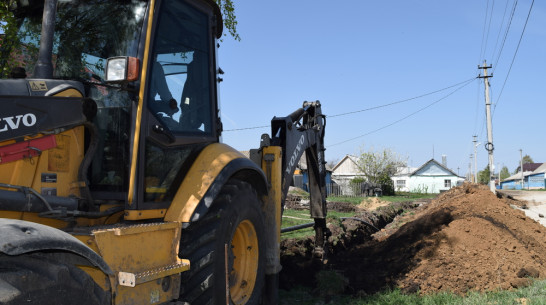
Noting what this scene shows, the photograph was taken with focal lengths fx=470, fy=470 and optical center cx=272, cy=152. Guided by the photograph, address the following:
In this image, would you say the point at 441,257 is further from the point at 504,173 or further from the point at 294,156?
the point at 504,173

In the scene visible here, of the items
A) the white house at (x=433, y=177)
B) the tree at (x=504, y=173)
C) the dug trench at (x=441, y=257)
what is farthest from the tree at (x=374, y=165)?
the tree at (x=504, y=173)

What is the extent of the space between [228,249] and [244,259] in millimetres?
600

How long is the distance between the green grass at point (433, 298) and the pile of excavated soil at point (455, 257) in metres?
0.27

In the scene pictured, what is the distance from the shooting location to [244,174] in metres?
4.73

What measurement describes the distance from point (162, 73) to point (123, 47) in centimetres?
36

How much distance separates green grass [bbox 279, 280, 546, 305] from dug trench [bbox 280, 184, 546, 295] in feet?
0.73

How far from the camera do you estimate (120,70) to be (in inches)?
128

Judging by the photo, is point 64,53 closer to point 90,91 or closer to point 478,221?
point 90,91

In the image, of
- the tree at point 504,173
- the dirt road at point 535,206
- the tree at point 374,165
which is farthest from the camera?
the tree at point 504,173

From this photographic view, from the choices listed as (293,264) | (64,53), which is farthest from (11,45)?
(293,264)

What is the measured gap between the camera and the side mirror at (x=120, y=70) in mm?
3248

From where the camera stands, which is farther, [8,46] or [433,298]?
[433,298]

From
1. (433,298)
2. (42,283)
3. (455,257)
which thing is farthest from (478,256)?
(42,283)

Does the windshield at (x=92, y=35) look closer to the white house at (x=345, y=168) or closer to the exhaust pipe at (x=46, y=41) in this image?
the exhaust pipe at (x=46, y=41)
